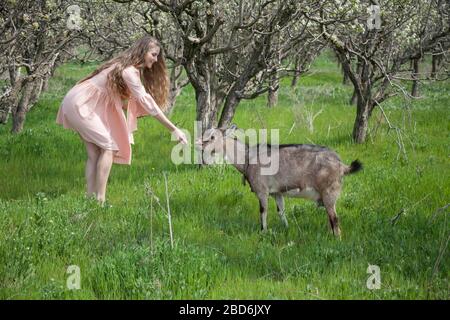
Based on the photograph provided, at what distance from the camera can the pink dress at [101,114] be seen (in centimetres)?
753

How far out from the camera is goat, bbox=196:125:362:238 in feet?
22.1

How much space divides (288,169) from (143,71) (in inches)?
106

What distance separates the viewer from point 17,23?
32.3ft

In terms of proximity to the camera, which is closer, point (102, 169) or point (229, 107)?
point (102, 169)

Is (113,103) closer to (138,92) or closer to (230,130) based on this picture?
(138,92)

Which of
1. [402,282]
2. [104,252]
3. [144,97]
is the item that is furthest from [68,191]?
[402,282]

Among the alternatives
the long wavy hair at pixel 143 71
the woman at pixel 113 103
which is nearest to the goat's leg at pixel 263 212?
the woman at pixel 113 103

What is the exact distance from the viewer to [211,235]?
6691 mm

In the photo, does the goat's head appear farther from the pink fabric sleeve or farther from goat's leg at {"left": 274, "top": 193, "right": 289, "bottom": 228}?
goat's leg at {"left": 274, "top": 193, "right": 289, "bottom": 228}

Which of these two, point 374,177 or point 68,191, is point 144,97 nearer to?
point 68,191

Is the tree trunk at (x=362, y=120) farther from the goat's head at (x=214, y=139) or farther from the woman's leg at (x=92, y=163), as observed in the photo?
the woman's leg at (x=92, y=163)

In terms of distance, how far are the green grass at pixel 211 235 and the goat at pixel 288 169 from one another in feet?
1.39

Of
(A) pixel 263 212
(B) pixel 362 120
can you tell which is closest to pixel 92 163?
(A) pixel 263 212

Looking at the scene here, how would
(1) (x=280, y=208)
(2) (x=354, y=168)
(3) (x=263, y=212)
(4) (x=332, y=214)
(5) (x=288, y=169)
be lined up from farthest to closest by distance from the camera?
(1) (x=280, y=208) → (5) (x=288, y=169) → (3) (x=263, y=212) → (2) (x=354, y=168) → (4) (x=332, y=214)
